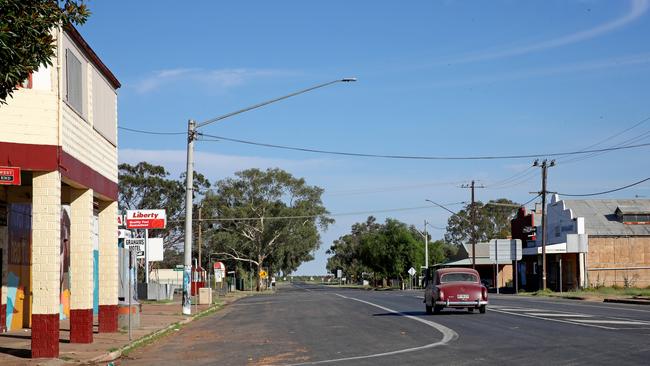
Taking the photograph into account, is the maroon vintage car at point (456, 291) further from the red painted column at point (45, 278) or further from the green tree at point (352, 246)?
the green tree at point (352, 246)

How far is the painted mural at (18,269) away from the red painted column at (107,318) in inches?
107

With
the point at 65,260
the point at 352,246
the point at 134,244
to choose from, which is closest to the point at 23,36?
the point at 65,260

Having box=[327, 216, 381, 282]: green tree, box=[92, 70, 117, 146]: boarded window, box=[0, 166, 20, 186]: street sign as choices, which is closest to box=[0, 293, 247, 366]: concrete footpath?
box=[0, 166, 20, 186]: street sign

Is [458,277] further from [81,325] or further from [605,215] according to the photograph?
[605,215]

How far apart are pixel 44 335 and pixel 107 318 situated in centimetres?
715

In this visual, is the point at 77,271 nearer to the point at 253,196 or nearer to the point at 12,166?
the point at 12,166

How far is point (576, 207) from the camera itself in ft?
250

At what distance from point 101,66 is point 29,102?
524cm

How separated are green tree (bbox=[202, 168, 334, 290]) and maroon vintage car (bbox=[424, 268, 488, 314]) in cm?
6433

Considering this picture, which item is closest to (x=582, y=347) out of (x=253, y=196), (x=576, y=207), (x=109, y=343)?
(x=109, y=343)

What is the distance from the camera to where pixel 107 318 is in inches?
926

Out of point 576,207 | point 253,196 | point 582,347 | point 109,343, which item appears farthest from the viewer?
point 253,196

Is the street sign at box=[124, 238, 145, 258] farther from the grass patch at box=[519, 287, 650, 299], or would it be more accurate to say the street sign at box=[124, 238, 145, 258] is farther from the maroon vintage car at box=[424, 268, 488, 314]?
the grass patch at box=[519, 287, 650, 299]

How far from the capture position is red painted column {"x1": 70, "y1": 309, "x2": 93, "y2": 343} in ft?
65.2
